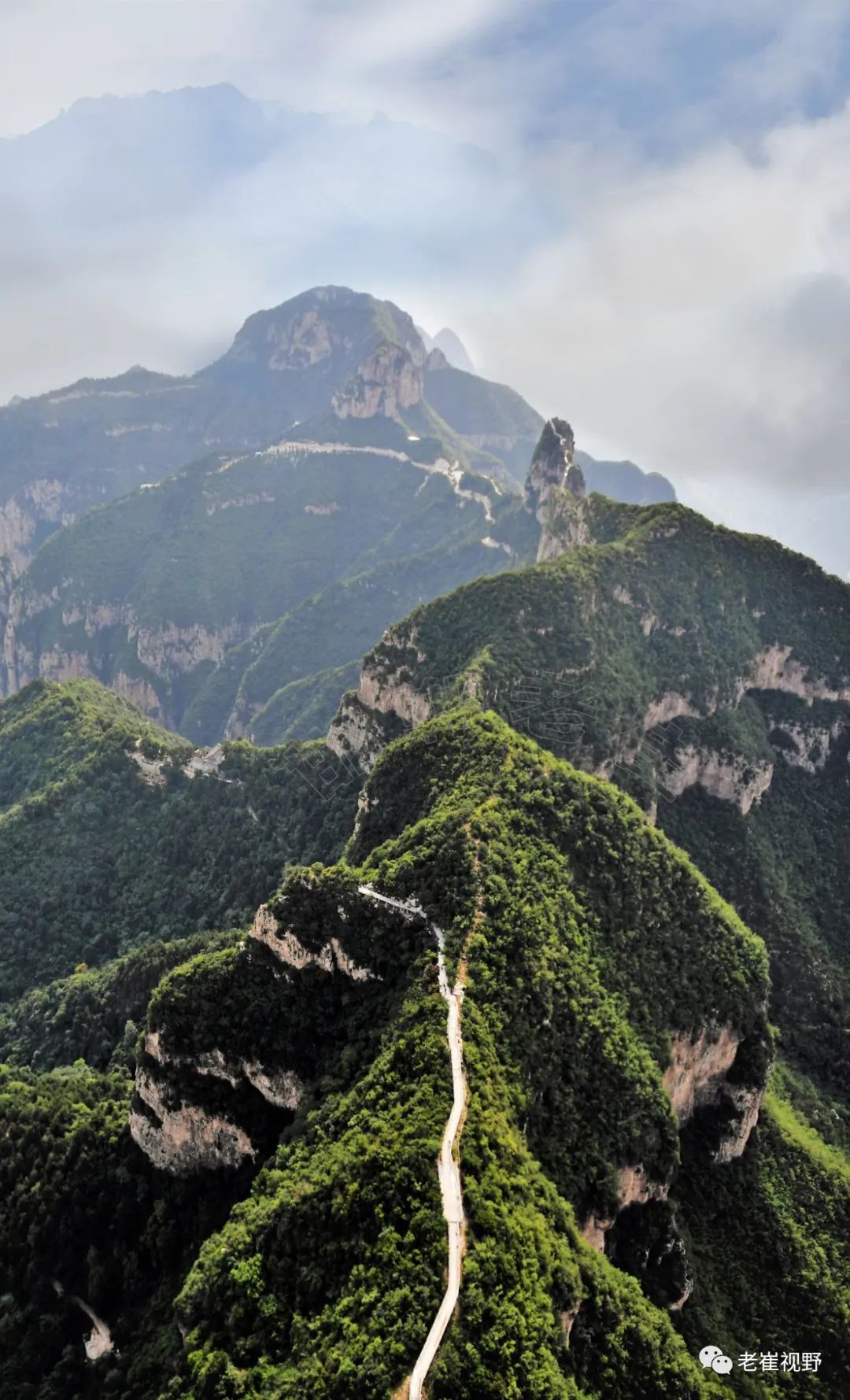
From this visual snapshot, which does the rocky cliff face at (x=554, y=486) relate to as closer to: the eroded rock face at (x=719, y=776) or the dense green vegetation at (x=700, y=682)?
the dense green vegetation at (x=700, y=682)

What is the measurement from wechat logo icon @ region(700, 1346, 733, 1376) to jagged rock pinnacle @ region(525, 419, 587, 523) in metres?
132

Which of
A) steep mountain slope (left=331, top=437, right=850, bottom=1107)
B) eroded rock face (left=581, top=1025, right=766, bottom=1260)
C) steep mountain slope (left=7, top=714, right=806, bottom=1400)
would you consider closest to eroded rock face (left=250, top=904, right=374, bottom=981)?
steep mountain slope (left=7, top=714, right=806, bottom=1400)

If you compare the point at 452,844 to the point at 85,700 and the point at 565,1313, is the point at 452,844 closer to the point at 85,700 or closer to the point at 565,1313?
the point at 565,1313

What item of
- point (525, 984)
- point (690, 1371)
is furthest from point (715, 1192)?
point (525, 984)

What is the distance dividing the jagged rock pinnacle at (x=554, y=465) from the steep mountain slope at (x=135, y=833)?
297ft

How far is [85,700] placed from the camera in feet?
341

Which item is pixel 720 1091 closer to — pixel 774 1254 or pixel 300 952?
pixel 774 1254

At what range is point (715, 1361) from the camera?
41.1 meters

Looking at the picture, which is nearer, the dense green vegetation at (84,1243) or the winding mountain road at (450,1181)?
the winding mountain road at (450,1181)

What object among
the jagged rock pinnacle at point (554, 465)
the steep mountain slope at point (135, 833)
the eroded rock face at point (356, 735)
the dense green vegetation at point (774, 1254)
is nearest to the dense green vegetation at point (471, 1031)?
the dense green vegetation at point (774, 1254)

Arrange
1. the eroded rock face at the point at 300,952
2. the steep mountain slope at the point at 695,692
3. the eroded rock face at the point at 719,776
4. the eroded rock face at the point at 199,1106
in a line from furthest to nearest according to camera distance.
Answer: the eroded rock face at the point at 719,776, the steep mountain slope at the point at 695,692, the eroded rock face at the point at 300,952, the eroded rock face at the point at 199,1106

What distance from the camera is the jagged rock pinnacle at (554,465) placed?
15988cm

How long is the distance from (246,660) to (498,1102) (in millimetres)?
163151

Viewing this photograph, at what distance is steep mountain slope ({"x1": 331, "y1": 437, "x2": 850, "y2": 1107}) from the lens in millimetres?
74750
